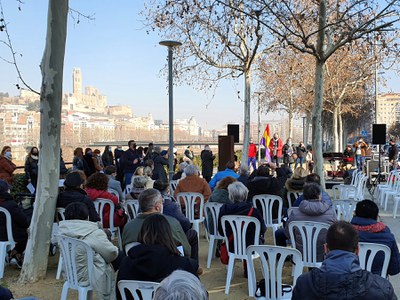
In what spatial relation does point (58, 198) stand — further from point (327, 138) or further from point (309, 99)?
point (327, 138)

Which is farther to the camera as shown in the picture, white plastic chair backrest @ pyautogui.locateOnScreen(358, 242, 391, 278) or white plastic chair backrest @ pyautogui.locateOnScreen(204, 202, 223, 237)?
white plastic chair backrest @ pyautogui.locateOnScreen(204, 202, 223, 237)

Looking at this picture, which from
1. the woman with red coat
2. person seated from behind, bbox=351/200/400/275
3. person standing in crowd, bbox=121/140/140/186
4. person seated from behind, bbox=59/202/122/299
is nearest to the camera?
person seated from behind, bbox=351/200/400/275

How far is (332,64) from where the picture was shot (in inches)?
1018

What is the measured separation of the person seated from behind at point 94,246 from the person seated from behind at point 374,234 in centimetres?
218

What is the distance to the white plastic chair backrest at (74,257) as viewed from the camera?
12.1 ft

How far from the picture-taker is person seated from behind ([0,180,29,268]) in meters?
5.14

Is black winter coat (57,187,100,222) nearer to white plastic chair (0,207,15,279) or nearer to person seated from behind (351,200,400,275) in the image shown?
white plastic chair (0,207,15,279)

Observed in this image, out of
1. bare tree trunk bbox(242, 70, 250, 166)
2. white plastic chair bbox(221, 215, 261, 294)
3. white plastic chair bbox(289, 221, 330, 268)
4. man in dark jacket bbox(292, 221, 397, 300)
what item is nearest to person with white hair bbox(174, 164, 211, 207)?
white plastic chair bbox(221, 215, 261, 294)

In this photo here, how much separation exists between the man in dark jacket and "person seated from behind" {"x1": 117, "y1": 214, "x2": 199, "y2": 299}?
0.76 meters

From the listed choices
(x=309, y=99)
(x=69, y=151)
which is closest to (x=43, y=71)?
(x=69, y=151)

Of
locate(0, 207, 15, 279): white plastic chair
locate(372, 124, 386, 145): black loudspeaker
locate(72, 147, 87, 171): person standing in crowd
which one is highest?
locate(372, 124, 386, 145): black loudspeaker

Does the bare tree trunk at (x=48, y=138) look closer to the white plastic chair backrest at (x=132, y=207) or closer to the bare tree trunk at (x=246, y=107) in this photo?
the white plastic chair backrest at (x=132, y=207)

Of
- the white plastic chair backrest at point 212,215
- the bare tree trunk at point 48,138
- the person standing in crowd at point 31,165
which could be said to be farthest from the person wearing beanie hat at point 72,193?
the person standing in crowd at point 31,165

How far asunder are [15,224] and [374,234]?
4092mm
